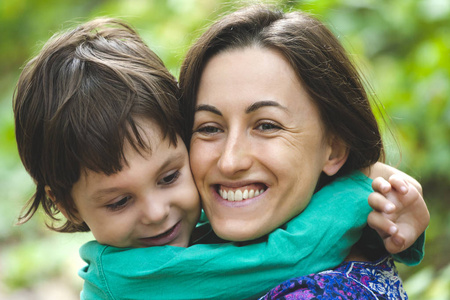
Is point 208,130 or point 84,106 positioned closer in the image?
point 84,106

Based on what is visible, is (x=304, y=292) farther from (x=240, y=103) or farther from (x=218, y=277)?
(x=240, y=103)

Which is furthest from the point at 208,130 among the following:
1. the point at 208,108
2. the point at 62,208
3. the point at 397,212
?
the point at 397,212

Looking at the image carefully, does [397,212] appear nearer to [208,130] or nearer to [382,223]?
[382,223]

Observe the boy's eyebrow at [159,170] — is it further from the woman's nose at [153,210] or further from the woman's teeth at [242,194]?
the woman's teeth at [242,194]

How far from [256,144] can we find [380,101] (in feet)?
2.68

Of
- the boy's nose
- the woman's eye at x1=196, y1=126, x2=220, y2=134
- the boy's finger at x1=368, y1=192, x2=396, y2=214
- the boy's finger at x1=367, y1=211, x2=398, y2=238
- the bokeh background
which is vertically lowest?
the bokeh background

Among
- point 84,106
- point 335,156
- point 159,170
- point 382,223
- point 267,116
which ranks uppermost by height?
point 84,106

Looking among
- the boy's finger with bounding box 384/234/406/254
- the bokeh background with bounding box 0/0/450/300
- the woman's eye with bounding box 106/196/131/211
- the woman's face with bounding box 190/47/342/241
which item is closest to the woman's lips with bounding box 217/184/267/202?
the woman's face with bounding box 190/47/342/241

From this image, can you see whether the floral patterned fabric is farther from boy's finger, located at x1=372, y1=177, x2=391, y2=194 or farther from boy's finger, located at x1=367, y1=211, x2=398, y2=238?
boy's finger, located at x1=372, y1=177, x2=391, y2=194

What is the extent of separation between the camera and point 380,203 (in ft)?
6.30

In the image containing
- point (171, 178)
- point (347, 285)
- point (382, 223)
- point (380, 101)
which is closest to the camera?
point (347, 285)

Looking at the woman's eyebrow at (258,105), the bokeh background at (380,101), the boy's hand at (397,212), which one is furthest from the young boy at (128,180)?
the bokeh background at (380,101)

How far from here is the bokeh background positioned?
4.03 meters

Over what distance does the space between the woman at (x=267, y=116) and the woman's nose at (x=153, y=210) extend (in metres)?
0.18
